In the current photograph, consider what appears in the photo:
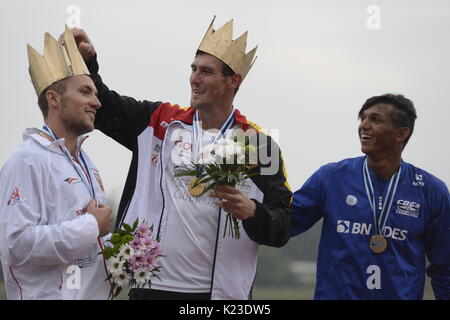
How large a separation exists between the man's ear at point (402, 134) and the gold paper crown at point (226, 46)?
131 centimetres

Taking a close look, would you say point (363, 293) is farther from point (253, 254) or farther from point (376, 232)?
point (253, 254)

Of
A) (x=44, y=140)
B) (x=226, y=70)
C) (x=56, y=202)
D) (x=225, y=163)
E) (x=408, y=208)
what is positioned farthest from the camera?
(x=408, y=208)

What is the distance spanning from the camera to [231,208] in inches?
217

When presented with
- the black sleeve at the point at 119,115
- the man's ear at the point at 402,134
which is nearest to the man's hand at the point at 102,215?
the black sleeve at the point at 119,115

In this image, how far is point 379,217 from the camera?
645cm

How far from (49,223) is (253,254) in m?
1.57

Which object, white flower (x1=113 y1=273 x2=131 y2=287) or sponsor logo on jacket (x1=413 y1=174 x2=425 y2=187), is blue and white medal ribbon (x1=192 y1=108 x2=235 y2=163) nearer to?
Result: white flower (x1=113 y1=273 x2=131 y2=287)

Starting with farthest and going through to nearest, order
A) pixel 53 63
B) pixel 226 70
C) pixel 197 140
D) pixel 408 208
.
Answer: pixel 408 208, pixel 226 70, pixel 197 140, pixel 53 63

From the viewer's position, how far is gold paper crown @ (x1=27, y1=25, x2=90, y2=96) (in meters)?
5.59

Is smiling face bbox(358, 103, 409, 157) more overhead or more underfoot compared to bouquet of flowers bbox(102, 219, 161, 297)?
more overhead

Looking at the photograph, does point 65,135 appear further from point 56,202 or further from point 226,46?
point 226,46

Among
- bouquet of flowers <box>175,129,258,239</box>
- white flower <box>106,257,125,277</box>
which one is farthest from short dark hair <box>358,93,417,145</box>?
white flower <box>106,257,125,277</box>

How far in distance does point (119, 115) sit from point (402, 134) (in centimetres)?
217

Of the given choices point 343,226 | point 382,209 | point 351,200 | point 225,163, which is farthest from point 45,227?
point 382,209
